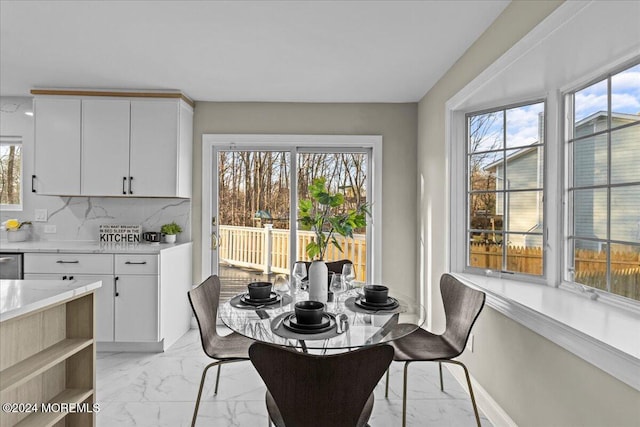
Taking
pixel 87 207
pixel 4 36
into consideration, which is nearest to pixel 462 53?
pixel 4 36

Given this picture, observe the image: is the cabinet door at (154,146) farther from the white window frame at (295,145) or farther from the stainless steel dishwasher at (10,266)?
the stainless steel dishwasher at (10,266)

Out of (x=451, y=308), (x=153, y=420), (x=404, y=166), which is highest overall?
(x=404, y=166)

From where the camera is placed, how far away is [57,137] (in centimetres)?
340

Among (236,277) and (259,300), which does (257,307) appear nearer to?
(259,300)

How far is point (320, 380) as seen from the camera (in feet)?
4.17

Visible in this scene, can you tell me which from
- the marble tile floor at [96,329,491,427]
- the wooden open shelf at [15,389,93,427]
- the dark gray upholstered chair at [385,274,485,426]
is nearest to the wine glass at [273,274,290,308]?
the dark gray upholstered chair at [385,274,485,426]

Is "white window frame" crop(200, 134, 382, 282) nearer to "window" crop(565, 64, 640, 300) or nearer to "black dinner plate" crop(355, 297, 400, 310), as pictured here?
"black dinner plate" crop(355, 297, 400, 310)

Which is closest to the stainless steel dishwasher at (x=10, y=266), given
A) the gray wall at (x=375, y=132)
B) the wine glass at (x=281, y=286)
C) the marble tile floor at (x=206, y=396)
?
the marble tile floor at (x=206, y=396)

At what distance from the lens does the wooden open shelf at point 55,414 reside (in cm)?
154

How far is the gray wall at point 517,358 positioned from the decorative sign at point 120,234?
116 inches

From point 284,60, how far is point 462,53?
1.32m

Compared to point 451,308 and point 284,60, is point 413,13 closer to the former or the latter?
point 284,60

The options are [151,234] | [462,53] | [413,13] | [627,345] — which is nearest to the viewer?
[627,345]

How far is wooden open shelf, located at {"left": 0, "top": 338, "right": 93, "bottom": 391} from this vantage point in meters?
1.39
